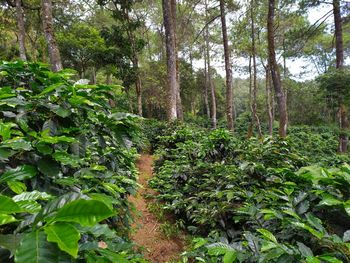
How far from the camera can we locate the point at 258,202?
6.95 ft

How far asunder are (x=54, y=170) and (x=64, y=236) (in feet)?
1.97

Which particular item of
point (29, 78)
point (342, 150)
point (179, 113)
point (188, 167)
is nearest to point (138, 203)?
point (188, 167)

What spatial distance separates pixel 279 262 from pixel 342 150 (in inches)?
388

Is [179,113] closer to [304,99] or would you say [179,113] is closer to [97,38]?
[97,38]

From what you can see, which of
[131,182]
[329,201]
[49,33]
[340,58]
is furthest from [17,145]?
[340,58]

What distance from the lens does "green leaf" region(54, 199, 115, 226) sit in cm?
63

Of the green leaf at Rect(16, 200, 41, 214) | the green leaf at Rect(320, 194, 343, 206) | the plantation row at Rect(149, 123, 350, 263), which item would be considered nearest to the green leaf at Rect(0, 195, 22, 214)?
the green leaf at Rect(16, 200, 41, 214)

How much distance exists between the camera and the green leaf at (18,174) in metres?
0.94

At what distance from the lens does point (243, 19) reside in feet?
52.5

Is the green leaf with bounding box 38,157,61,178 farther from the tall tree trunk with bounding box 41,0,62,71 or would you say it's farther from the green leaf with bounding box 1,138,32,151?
the tall tree trunk with bounding box 41,0,62,71

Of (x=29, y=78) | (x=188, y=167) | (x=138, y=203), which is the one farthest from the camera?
(x=138, y=203)

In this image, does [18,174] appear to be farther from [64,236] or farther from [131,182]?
[131,182]

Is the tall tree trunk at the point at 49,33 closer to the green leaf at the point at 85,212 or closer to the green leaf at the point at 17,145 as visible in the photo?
the green leaf at the point at 17,145

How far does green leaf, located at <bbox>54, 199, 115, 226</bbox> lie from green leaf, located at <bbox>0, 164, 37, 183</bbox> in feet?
1.42
